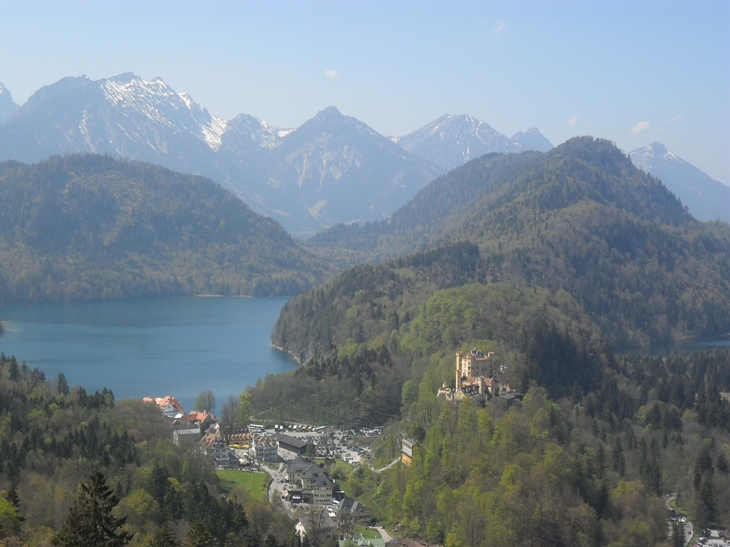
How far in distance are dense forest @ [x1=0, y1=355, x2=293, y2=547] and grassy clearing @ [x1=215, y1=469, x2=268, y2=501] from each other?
3.25 feet

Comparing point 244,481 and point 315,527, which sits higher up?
point 244,481

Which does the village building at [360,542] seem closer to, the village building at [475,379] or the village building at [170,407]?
the village building at [475,379]

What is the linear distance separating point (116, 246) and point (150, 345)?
286ft

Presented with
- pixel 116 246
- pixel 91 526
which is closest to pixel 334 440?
pixel 91 526

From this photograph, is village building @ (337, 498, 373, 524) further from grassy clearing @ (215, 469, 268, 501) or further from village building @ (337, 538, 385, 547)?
grassy clearing @ (215, 469, 268, 501)

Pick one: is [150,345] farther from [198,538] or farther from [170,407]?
[198,538]

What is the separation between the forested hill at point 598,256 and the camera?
109938 mm

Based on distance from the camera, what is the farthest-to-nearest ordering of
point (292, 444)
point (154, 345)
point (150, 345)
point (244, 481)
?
point (154, 345)
point (150, 345)
point (292, 444)
point (244, 481)

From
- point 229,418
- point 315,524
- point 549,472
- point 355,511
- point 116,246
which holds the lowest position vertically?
point 355,511

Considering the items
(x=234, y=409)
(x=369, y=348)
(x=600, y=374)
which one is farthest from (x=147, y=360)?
(x=600, y=374)

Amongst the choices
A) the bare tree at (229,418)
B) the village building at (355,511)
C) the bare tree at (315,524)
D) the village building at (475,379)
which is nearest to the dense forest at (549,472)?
the village building at (355,511)

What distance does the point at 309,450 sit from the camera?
2036 inches

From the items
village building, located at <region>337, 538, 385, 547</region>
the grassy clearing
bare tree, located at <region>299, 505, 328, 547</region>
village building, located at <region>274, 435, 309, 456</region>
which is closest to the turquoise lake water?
village building, located at <region>274, 435, 309, 456</region>

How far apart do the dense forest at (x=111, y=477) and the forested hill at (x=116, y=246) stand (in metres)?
105
